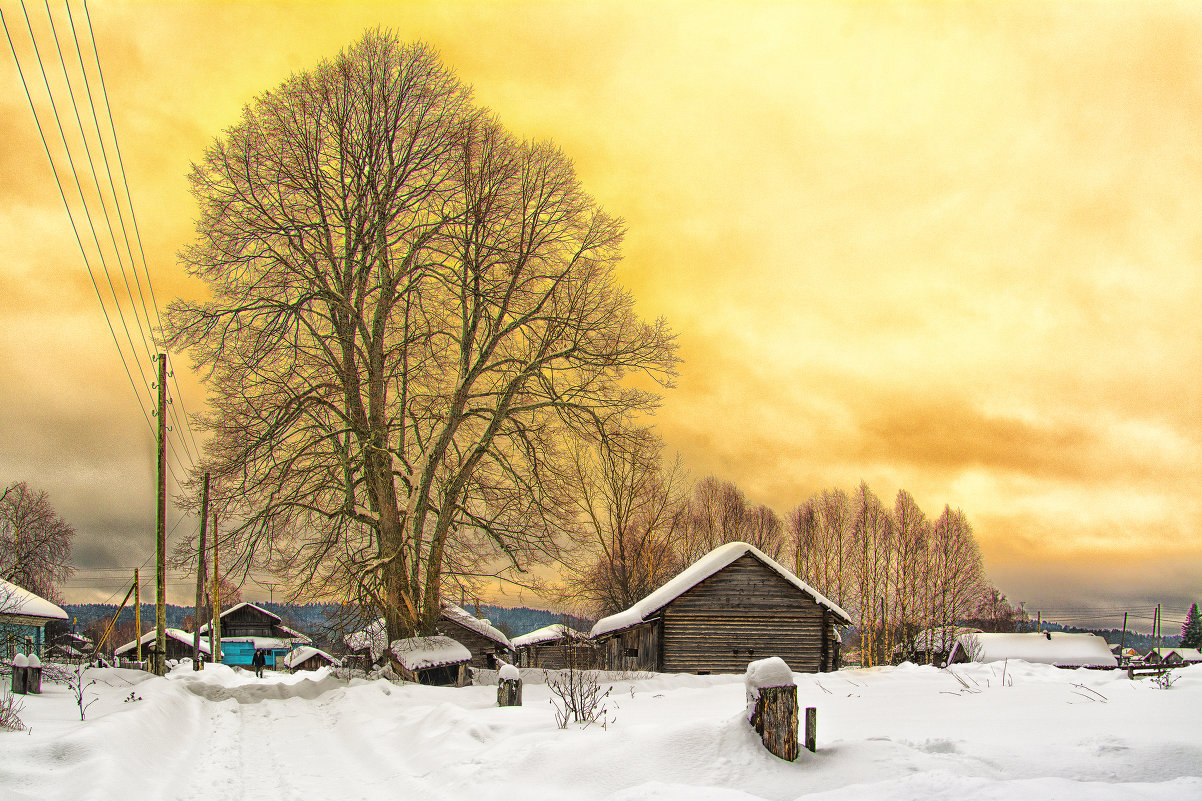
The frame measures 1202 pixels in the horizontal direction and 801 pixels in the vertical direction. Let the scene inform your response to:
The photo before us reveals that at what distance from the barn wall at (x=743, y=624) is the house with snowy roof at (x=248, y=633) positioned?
45622 mm

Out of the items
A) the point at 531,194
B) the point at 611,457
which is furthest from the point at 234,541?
the point at 531,194

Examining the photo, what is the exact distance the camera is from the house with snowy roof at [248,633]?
61312mm

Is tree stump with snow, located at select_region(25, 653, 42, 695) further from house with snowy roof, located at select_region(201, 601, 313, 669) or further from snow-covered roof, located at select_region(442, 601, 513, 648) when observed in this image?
house with snowy roof, located at select_region(201, 601, 313, 669)

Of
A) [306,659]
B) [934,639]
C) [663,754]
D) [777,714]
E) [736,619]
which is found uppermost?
[777,714]

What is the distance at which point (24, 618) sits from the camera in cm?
3038

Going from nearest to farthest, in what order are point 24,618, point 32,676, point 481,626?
point 32,676, point 24,618, point 481,626

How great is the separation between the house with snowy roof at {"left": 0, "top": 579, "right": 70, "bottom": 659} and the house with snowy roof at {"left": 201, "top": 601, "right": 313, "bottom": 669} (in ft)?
94.0

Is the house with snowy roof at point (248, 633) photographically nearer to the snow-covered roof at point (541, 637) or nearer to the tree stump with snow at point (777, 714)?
the snow-covered roof at point (541, 637)

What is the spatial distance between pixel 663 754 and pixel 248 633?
212 ft

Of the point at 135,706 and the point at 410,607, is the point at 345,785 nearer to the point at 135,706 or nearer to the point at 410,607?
the point at 135,706

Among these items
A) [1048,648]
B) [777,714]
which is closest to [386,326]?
[777,714]

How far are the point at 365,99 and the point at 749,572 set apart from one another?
726 inches

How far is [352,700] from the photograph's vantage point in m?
14.5

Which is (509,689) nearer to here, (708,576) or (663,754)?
(663,754)
